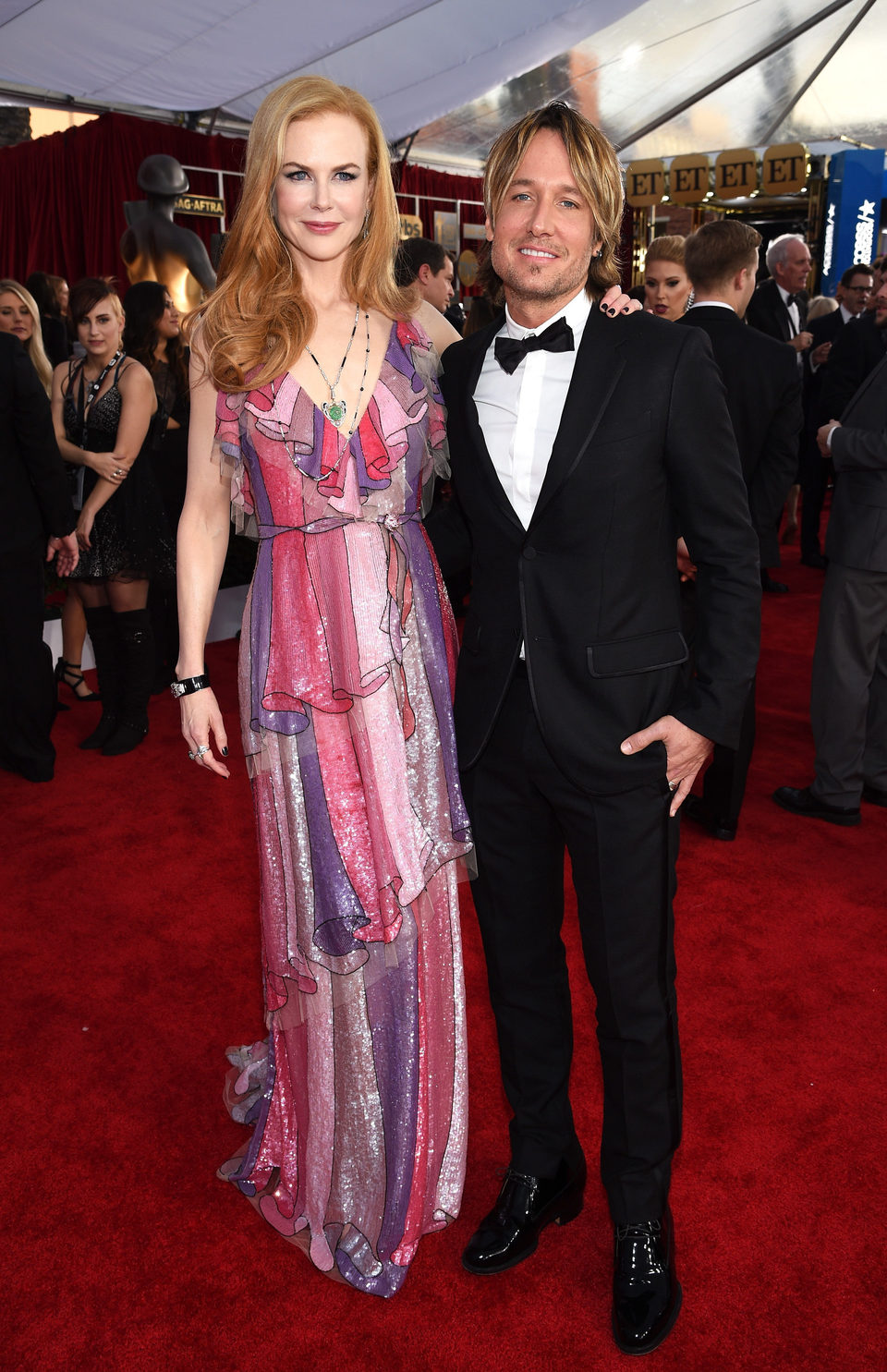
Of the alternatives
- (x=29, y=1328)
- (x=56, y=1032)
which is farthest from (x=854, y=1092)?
(x=56, y=1032)

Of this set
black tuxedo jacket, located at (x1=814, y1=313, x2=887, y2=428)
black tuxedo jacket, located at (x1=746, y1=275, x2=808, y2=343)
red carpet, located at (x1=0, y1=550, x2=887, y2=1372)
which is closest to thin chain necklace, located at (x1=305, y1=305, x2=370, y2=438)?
red carpet, located at (x1=0, y1=550, x2=887, y2=1372)

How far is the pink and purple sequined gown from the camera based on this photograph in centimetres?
168

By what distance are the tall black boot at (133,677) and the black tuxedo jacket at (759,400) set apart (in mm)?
2390

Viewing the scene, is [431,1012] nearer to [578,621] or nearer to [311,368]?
[578,621]

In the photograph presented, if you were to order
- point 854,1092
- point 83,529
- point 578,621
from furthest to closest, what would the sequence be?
point 83,529
point 854,1092
point 578,621

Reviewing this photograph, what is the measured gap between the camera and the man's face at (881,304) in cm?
425

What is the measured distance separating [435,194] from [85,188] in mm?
4850

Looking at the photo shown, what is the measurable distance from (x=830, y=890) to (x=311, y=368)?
229cm

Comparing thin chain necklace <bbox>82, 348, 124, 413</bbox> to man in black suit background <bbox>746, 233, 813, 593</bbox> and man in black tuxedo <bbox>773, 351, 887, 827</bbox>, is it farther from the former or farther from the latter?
man in black suit background <bbox>746, 233, 813, 593</bbox>

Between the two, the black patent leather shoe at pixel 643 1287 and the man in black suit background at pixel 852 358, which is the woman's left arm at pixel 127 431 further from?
the black patent leather shoe at pixel 643 1287

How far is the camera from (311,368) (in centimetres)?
171

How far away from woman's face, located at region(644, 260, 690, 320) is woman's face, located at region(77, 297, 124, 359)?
6.83 ft

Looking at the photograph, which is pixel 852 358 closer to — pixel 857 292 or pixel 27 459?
pixel 857 292

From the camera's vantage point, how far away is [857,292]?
7.62 meters
